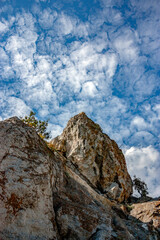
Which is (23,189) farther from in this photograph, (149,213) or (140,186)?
(140,186)

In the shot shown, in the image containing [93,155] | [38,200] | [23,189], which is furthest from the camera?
[93,155]

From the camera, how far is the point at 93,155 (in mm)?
32344

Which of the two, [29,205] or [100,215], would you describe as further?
[100,215]

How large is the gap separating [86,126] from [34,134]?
2425 cm

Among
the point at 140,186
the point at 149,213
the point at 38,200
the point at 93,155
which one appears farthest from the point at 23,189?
the point at 140,186

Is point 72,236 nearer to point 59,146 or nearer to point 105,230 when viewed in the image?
point 105,230

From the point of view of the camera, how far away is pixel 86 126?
3531cm

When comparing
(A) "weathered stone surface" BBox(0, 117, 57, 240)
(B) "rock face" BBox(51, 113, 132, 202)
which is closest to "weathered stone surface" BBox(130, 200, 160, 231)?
(B) "rock face" BBox(51, 113, 132, 202)

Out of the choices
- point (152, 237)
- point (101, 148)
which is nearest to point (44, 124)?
point (101, 148)

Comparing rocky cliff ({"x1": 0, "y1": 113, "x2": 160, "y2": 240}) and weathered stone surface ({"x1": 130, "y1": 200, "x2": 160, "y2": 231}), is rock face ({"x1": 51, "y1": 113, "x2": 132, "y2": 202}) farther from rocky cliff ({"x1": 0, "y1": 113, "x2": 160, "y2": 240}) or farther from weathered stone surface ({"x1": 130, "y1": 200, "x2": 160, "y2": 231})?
rocky cliff ({"x1": 0, "y1": 113, "x2": 160, "y2": 240})

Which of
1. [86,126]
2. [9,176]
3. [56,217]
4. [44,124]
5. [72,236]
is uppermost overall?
[86,126]

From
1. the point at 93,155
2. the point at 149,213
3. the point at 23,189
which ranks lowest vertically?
the point at 23,189

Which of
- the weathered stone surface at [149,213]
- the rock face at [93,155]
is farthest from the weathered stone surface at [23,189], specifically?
the rock face at [93,155]

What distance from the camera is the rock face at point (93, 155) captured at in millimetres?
30422
